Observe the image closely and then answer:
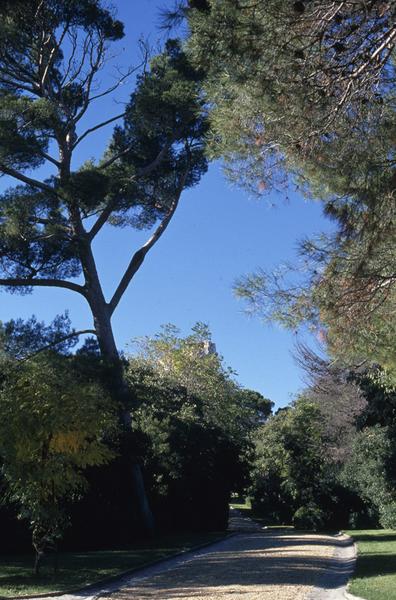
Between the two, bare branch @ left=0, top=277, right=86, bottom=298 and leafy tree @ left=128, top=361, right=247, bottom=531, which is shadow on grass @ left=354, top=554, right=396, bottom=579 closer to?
leafy tree @ left=128, top=361, right=247, bottom=531

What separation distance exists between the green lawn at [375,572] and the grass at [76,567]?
530 cm

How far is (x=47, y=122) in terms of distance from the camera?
2338 centimetres

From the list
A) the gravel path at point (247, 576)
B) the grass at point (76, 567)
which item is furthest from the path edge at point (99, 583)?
the gravel path at point (247, 576)

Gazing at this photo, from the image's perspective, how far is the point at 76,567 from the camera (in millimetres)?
16875

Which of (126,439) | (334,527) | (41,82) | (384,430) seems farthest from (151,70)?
(334,527)

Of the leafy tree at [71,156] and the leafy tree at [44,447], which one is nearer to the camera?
the leafy tree at [44,447]

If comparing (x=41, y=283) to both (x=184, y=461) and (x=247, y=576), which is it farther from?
(x=247, y=576)

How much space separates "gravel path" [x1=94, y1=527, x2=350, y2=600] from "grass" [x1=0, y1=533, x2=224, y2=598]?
2.88ft

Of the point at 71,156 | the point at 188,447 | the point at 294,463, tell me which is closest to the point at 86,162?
the point at 71,156

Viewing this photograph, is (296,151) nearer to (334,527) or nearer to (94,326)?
(94,326)

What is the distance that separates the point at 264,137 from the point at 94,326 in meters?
16.4

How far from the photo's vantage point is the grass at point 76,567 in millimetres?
13602

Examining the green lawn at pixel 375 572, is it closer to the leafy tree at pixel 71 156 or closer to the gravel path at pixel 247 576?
the gravel path at pixel 247 576

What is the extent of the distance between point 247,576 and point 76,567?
4.53 metres
